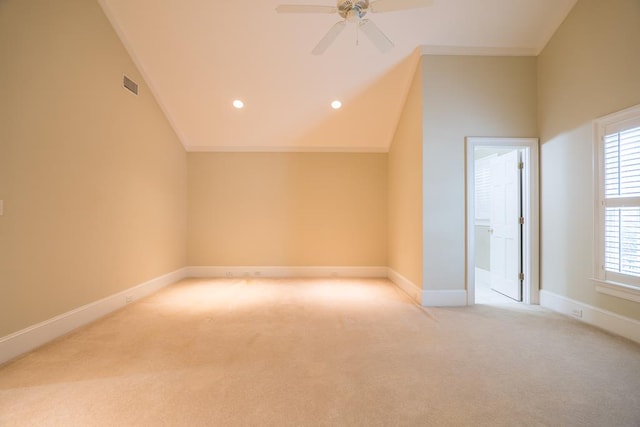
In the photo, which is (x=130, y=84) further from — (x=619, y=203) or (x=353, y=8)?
(x=619, y=203)

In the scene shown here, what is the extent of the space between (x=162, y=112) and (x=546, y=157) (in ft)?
17.7

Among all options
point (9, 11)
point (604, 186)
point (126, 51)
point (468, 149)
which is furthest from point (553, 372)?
point (126, 51)

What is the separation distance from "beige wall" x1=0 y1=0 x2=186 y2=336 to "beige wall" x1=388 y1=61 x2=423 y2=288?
3.73m

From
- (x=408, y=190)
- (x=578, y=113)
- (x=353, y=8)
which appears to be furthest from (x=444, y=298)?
(x=353, y=8)

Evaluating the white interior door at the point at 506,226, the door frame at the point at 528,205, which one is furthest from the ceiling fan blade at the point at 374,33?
the white interior door at the point at 506,226

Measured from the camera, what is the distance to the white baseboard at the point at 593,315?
2.82 metres

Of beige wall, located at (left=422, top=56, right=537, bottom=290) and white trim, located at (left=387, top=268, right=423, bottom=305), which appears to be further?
white trim, located at (left=387, top=268, right=423, bottom=305)

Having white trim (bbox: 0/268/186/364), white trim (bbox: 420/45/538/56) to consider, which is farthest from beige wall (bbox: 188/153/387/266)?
white trim (bbox: 420/45/538/56)

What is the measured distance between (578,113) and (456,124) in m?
1.21

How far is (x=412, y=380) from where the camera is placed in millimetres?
2119

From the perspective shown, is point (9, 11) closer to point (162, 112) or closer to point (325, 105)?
point (162, 112)

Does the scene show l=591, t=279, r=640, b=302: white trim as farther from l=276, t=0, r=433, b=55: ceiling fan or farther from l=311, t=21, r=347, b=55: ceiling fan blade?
l=311, t=21, r=347, b=55: ceiling fan blade

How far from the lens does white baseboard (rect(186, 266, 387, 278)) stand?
5797 mm

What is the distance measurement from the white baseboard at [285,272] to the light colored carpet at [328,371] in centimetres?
208
